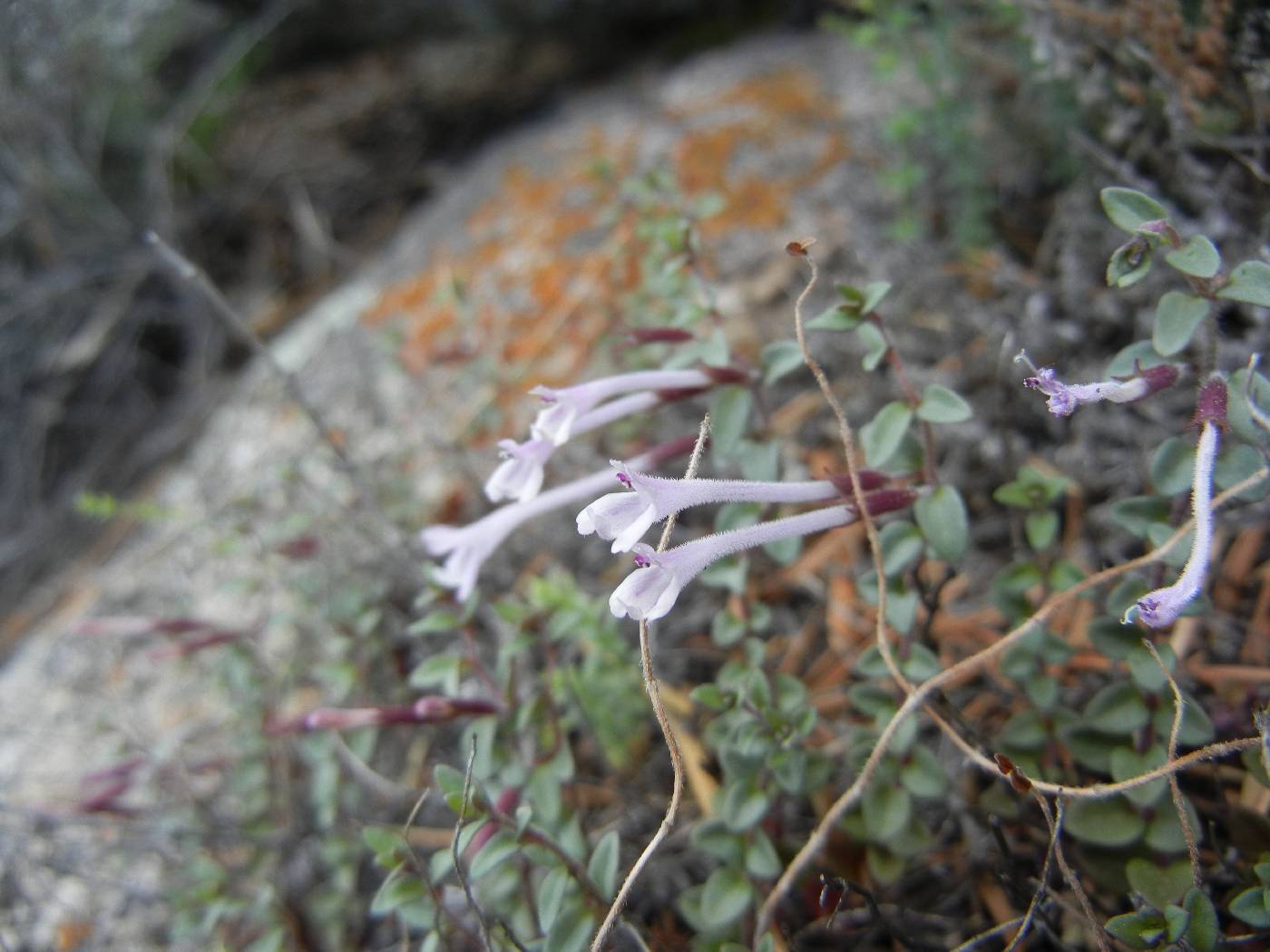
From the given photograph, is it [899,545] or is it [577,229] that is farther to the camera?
[577,229]

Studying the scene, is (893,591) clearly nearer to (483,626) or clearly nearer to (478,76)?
(483,626)

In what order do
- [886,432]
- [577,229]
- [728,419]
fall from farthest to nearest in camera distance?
1. [577,229]
2. [728,419]
3. [886,432]

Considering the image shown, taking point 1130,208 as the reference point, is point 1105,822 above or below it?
below

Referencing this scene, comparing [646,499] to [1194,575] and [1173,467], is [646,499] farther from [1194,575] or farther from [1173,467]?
[1173,467]

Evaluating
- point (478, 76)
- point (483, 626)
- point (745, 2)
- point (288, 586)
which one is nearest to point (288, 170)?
point (478, 76)

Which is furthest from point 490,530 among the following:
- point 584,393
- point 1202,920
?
point 1202,920

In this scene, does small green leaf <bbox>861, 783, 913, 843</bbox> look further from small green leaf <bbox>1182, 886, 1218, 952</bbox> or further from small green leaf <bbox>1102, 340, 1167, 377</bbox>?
small green leaf <bbox>1102, 340, 1167, 377</bbox>

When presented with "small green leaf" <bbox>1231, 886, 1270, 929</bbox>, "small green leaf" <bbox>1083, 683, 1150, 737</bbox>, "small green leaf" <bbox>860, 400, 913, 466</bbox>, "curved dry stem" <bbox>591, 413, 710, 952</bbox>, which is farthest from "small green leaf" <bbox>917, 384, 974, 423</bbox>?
"small green leaf" <bbox>1231, 886, 1270, 929</bbox>
